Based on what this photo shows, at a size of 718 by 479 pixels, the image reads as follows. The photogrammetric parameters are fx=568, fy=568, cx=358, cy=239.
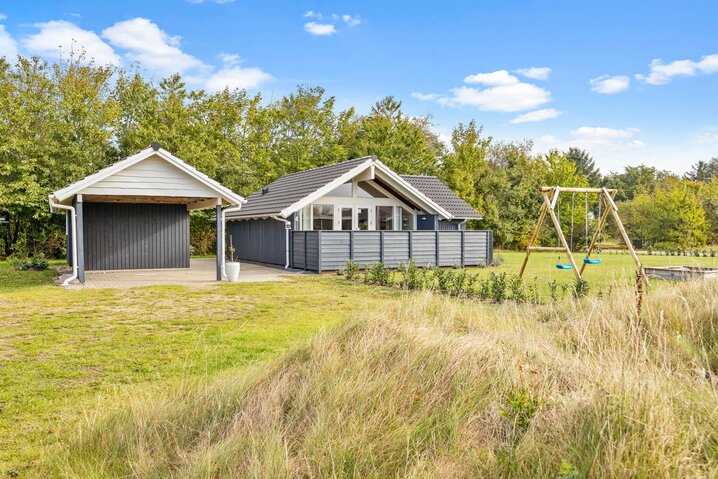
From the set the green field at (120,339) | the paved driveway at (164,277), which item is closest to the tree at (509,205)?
the paved driveway at (164,277)

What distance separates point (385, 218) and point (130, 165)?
34.3 ft

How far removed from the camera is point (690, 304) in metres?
6.21

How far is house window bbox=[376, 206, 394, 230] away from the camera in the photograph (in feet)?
73.9

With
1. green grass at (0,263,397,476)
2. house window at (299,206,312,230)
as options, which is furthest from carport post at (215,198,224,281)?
house window at (299,206,312,230)

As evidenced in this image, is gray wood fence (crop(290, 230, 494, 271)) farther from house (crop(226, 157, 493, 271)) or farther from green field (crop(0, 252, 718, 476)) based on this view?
green field (crop(0, 252, 718, 476))

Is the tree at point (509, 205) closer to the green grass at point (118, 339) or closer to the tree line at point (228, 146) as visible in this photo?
the tree line at point (228, 146)

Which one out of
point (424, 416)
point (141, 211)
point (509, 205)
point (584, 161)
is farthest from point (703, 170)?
point (424, 416)

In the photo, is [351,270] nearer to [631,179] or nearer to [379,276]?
[379,276]

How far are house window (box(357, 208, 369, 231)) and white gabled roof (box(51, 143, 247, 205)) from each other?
21.2 ft

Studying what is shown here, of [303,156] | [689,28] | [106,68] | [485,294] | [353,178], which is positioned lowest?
[485,294]

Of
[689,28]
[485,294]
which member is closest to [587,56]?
[689,28]

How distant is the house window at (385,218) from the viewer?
22531mm

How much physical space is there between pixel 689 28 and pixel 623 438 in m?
21.1

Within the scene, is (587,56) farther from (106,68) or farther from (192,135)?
(106,68)
